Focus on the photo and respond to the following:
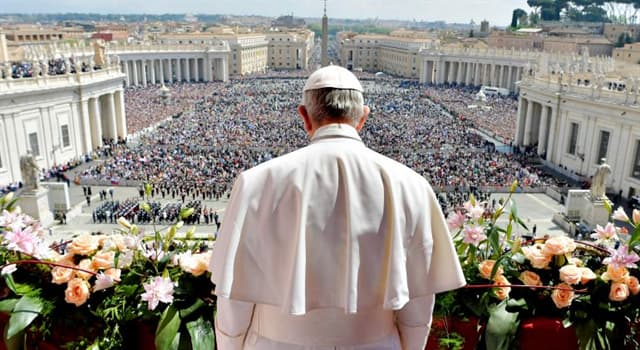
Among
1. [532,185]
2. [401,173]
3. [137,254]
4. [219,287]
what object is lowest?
[532,185]

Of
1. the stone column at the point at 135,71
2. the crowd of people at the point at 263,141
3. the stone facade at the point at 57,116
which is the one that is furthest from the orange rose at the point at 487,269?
the stone column at the point at 135,71

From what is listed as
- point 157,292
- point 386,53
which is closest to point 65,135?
point 157,292

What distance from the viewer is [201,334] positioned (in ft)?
11.7

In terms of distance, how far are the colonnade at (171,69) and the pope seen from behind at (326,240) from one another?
81182 millimetres

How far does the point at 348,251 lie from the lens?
7.71 feet

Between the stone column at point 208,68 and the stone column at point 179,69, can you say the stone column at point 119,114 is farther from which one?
the stone column at point 208,68

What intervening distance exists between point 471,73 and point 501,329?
292 feet

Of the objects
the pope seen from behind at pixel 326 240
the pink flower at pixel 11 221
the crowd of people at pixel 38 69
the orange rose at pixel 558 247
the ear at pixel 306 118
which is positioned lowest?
the crowd of people at pixel 38 69

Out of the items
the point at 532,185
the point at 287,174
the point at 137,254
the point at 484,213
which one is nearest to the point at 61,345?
the point at 137,254

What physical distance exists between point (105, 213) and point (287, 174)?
73.8 feet

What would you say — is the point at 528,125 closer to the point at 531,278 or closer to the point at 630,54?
the point at 531,278

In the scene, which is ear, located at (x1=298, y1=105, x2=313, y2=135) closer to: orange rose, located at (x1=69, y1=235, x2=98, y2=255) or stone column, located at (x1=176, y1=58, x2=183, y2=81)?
orange rose, located at (x1=69, y1=235, x2=98, y2=255)

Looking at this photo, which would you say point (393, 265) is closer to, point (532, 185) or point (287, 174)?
point (287, 174)

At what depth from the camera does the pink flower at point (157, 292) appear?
3406mm
